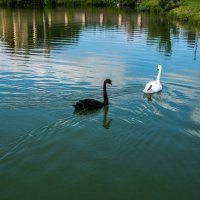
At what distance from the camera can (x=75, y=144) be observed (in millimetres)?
11055

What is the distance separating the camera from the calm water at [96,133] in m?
9.02

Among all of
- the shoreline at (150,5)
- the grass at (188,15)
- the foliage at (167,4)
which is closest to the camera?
the grass at (188,15)

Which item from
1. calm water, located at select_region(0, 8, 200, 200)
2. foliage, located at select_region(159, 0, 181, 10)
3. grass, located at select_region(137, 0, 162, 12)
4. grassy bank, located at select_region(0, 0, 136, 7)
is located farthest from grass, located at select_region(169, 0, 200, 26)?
calm water, located at select_region(0, 8, 200, 200)

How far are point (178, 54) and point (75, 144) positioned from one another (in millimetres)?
18478

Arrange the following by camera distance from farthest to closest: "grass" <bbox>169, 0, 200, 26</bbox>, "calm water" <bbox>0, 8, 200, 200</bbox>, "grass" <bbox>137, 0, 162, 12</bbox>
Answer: "grass" <bbox>137, 0, 162, 12</bbox> → "grass" <bbox>169, 0, 200, 26</bbox> → "calm water" <bbox>0, 8, 200, 200</bbox>

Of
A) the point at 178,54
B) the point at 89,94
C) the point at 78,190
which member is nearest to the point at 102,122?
the point at 89,94

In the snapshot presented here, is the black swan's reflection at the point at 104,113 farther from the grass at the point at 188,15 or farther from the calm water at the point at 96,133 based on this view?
the grass at the point at 188,15

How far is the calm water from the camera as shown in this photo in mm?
9023

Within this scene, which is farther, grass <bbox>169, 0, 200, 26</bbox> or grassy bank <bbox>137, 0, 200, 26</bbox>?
grassy bank <bbox>137, 0, 200, 26</bbox>

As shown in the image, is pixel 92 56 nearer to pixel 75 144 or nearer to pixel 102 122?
pixel 102 122

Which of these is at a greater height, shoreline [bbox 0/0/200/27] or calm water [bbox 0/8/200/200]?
shoreline [bbox 0/0/200/27]

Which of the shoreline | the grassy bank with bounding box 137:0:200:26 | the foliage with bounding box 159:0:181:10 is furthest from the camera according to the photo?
the foliage with bounding box 159:0:181:10

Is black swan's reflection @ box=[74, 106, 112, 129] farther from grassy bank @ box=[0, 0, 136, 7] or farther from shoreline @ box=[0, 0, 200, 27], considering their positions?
grassy bank @ box=[0, 0, 136, 7]

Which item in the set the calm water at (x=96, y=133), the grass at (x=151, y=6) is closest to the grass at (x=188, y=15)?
the grass at (x=151, y=6)
